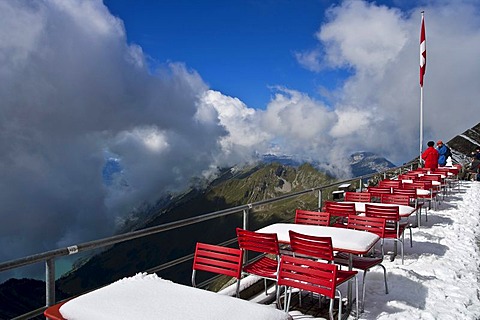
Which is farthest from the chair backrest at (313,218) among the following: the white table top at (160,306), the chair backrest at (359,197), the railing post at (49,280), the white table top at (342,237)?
the railing post at (49,280)

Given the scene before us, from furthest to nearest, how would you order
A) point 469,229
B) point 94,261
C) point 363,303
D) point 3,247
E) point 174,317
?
point 94,261 → point 3,247 → point 469,229 → point 363,303 → point 174,317

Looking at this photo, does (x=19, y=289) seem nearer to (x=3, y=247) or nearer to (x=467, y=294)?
(x=3, y=247)

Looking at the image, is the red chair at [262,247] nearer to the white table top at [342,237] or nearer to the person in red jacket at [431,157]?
the white table top at [342,237]

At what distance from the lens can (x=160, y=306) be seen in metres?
2.28

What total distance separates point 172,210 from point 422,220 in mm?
179486

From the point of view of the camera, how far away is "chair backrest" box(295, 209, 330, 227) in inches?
224

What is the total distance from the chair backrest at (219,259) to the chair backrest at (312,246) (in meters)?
0.85

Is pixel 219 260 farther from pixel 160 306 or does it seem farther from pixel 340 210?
pixel 340 210

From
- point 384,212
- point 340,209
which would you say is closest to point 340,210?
point 340,209

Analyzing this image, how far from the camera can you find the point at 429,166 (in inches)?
579

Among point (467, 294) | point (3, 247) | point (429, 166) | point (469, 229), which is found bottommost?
point (3, 247)

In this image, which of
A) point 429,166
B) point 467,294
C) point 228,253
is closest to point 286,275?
point 228,253

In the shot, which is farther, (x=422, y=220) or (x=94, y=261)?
(x=94, y=261)

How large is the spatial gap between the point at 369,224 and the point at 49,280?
408cm
